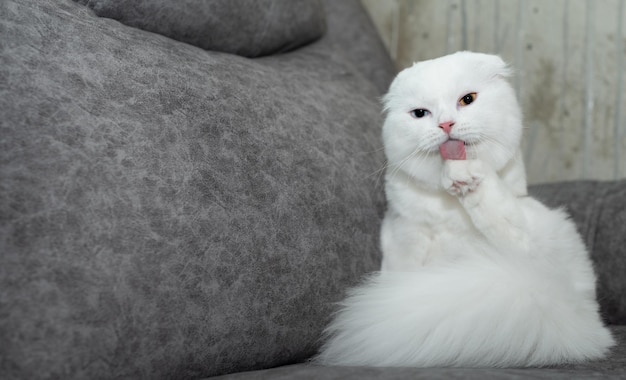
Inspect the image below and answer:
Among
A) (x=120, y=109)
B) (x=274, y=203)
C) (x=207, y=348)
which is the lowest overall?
(x=207, y=348)

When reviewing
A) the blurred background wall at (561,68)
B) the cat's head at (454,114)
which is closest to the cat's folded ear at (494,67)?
the cat's head at (454,114)

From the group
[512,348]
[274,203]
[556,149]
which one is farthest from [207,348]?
[556,149]

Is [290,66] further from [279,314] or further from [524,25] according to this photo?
[524,25]

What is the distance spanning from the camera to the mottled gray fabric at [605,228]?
140cm

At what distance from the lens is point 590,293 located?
1168 millimetres

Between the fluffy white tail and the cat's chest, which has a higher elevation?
the cat's chest

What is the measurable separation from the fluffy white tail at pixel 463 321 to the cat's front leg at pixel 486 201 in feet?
0.24

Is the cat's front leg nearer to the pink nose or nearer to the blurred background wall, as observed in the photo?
the pink nose

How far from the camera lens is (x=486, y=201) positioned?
107 cm

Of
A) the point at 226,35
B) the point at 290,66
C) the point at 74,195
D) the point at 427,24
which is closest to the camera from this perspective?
the point at 74,195

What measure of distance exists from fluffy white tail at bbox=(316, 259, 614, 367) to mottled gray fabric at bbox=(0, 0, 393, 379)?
11cm

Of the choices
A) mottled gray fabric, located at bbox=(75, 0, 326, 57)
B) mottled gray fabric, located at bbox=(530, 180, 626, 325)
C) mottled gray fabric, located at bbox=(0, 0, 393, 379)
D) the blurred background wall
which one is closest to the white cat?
mottled gray fabric, located at bbox=(0, 0, 393, 379)

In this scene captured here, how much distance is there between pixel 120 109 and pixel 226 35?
1.41 ft

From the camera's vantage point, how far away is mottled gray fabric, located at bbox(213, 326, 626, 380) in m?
0.84
